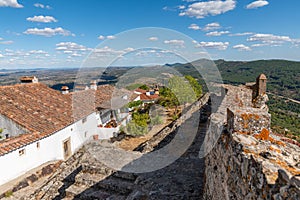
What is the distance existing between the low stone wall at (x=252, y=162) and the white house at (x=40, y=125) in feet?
32.9

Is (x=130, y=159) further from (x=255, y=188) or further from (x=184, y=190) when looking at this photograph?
(x=255, y=188)

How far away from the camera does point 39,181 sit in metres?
10.1

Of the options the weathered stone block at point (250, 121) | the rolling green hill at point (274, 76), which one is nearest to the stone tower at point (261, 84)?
the weathered stone block at point (250, 121)

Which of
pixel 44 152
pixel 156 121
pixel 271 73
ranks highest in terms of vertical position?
pixel 271 73

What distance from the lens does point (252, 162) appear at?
212 centimetres

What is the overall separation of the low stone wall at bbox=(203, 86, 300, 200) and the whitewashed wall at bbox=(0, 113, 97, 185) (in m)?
10.0

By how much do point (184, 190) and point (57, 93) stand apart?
15029 millimetres

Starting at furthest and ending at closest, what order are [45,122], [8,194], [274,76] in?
[274,76] → [45,122] → [8,194]

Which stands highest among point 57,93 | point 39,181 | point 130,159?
point 57,93

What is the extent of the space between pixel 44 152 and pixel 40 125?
1.51 m

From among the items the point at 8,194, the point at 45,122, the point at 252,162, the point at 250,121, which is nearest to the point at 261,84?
the point at 250,121

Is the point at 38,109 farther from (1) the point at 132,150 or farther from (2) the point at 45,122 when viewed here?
(1) the point at 132,150

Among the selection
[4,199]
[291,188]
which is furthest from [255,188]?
[4,199]

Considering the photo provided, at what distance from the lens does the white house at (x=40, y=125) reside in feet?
35.0
